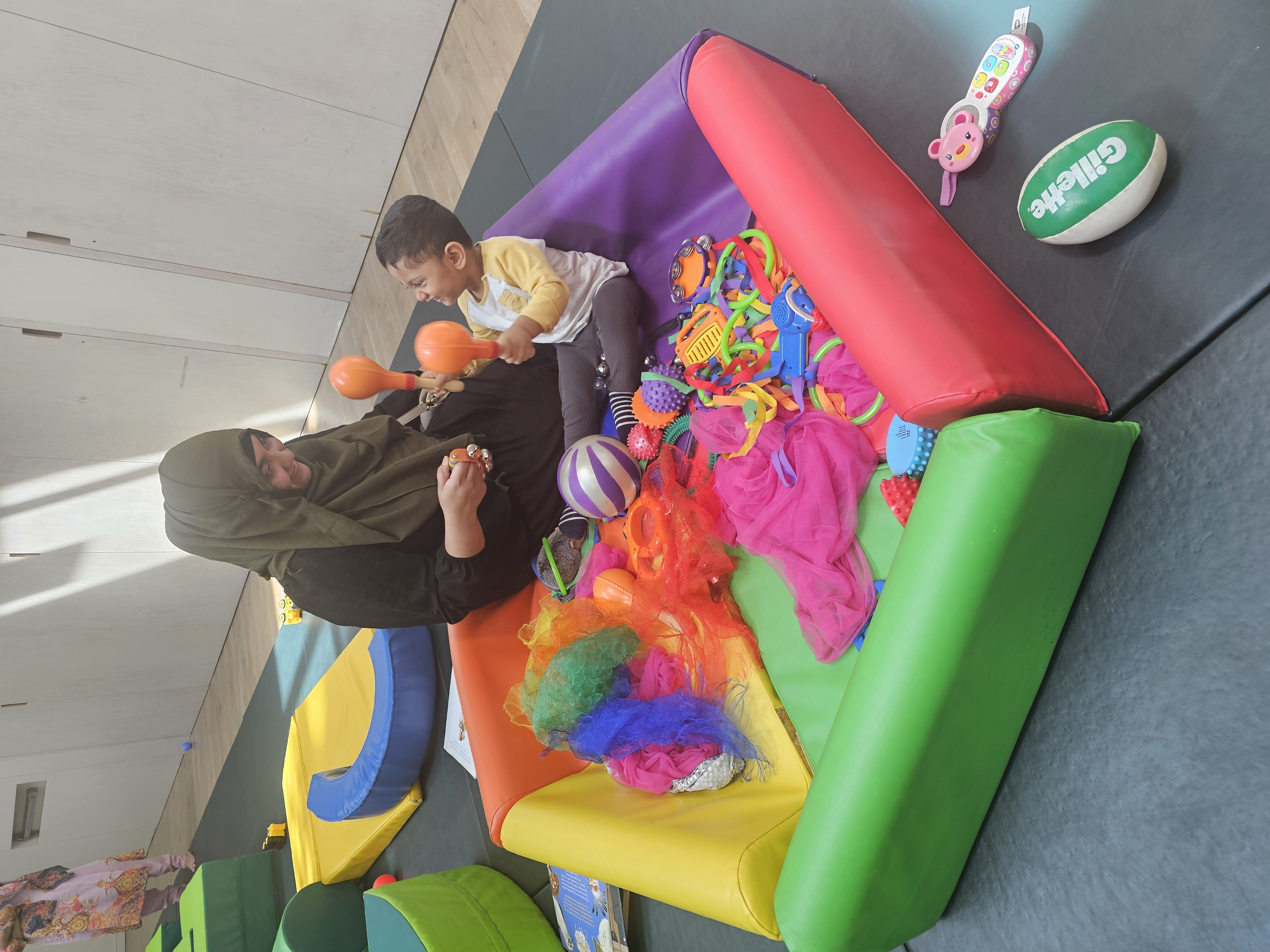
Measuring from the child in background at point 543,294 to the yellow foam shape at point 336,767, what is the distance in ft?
3.46

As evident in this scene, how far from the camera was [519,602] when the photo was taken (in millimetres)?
1703

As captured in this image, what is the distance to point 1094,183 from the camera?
0.77 metres

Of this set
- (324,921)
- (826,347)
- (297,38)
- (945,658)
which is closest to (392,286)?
(297,38)

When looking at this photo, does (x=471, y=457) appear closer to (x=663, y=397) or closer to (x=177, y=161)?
(x=663, y=397)

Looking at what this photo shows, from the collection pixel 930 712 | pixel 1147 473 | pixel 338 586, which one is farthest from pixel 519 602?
pixel 1147 473

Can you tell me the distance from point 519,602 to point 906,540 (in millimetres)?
1142

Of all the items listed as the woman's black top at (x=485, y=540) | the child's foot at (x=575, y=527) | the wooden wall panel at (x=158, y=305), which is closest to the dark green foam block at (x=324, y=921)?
the woman's black top at (x=485, y=540)

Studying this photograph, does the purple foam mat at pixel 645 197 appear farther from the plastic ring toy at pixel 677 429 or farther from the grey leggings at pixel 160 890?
the grey leggings at pixel 160 890

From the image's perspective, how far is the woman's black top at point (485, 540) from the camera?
55.0 inches

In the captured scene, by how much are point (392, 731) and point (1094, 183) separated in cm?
191

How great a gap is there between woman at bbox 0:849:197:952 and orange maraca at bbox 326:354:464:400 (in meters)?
3.09

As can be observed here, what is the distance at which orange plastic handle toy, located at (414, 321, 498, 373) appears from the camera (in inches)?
49.7

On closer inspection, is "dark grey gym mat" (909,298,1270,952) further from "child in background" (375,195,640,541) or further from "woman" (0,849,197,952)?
"woman" (0,849,197,952)

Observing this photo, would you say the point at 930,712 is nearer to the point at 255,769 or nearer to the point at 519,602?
the point at 519,602
